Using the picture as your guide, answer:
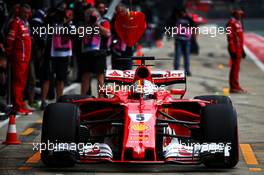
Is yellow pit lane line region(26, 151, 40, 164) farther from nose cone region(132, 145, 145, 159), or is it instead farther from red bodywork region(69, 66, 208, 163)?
nose cone region(132, 145, 145, 159)

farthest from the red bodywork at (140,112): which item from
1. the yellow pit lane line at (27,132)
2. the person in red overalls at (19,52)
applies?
the person in red overalls at (19,52)

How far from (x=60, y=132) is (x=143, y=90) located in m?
1.35

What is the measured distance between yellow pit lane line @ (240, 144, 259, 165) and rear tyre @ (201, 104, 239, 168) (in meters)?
0.76

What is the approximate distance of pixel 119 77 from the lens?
475 inches

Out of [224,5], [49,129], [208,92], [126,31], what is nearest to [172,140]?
[49,129]

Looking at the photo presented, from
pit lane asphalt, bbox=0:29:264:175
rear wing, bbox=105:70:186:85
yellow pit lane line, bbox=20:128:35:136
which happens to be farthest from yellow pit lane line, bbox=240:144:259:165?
yellow pit lane line, bbox=20:128:35:136

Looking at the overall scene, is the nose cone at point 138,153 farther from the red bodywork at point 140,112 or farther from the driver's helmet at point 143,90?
the driver's helmet at point 143,90

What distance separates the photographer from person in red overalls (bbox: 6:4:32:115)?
16203 mm

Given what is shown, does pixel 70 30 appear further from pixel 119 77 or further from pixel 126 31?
pixel 119 77

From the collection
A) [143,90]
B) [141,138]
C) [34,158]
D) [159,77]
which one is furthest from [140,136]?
[159,77]

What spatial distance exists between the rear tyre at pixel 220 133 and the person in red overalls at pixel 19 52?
6461 millimetres

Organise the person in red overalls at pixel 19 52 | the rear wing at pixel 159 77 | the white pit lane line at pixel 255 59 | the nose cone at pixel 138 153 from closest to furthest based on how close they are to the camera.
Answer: the nose cone at pixel 138 153 → the rear wing at pixel 159 77 → the person in red overalls at pixel 19 52 → the white pit lane line at pixel 255 59

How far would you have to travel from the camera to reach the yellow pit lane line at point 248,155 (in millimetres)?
11094

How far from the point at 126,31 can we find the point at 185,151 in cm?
610
